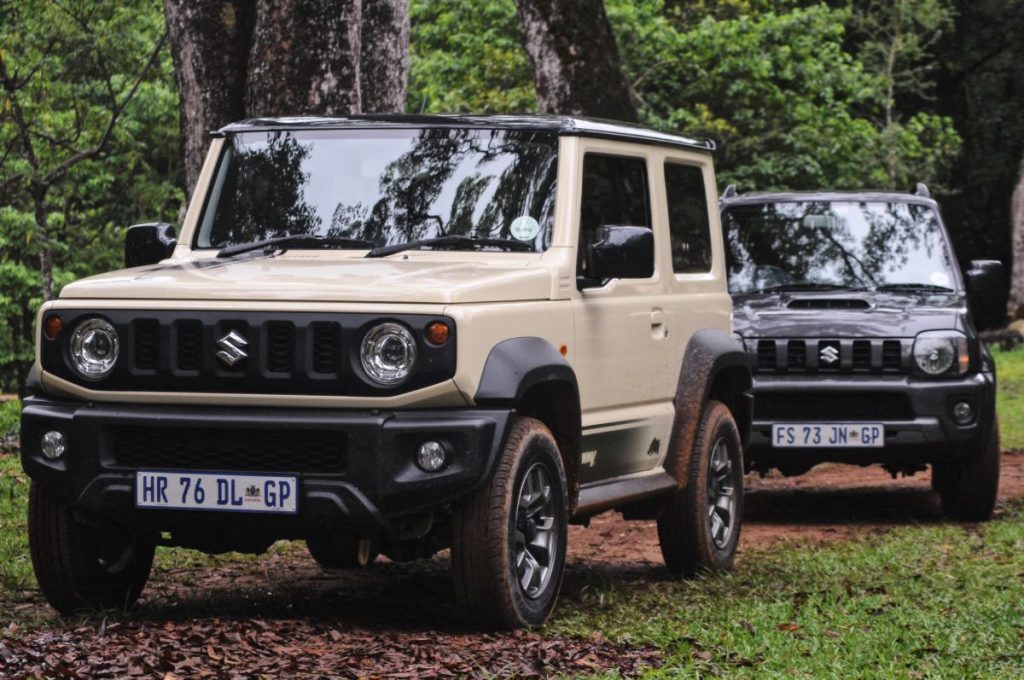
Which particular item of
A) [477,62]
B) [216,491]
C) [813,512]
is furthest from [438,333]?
[477,62]

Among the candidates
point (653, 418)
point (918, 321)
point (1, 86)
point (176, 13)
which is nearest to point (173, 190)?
point (1, 86)

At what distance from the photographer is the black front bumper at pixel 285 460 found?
607 centimetres

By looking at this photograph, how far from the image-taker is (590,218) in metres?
7.38

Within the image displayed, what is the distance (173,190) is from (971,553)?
78.0 ft

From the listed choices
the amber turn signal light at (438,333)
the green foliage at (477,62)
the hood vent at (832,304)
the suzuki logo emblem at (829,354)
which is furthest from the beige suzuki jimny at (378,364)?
the green foliage at (477,62)

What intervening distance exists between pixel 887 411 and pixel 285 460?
17.0 feet

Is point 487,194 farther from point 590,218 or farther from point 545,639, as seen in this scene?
point 545,639

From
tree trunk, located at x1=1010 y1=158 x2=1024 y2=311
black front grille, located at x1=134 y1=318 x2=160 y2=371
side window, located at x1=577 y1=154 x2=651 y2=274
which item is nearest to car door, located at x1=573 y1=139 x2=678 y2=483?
side window, located at x1=577 y1=154 x2=651 y2=274

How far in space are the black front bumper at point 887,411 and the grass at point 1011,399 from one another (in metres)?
4.71

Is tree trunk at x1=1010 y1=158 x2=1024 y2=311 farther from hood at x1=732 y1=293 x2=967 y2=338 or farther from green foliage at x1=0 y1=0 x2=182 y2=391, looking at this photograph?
hood at x1=732 y1=293 x2=967 y2=338

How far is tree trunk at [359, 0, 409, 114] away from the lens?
13.9 m

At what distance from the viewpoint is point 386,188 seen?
7184mm

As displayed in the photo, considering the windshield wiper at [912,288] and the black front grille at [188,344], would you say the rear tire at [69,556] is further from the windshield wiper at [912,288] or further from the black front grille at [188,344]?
the windshield wiper at [912,288]

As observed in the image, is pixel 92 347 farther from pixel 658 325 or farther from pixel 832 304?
pixel 832 304
